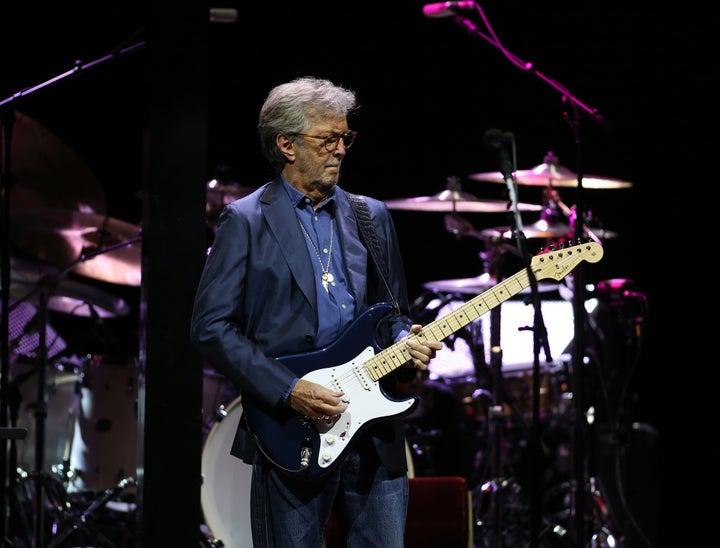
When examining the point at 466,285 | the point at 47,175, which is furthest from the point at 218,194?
the point at 466,285

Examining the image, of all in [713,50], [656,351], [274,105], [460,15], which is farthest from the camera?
[656,351]

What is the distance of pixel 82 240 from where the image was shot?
6.53m

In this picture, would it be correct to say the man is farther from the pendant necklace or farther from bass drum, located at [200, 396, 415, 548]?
bass drum, located at [200, 396, 415, 548]

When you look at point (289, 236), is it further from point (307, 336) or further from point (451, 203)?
point (451, 203)

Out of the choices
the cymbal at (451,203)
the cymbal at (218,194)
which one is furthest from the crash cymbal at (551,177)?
the cymbal at (218,194)

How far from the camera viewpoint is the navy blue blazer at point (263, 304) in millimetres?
2992

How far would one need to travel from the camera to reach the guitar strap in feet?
10.7

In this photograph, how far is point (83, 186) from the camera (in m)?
6.54

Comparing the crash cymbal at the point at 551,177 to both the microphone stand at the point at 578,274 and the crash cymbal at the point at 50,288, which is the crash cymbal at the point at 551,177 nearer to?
the microphone stand at the point at 578,274

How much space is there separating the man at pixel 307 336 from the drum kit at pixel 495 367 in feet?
7.33

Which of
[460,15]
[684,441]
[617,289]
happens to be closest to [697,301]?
[684,441]

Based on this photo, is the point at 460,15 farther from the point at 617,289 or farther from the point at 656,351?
the point at 656,351

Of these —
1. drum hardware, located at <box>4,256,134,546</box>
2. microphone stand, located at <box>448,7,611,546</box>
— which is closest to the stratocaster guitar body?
microphone stand, located at <box>448,7,611,546</box>

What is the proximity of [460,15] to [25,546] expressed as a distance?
4353 mm
